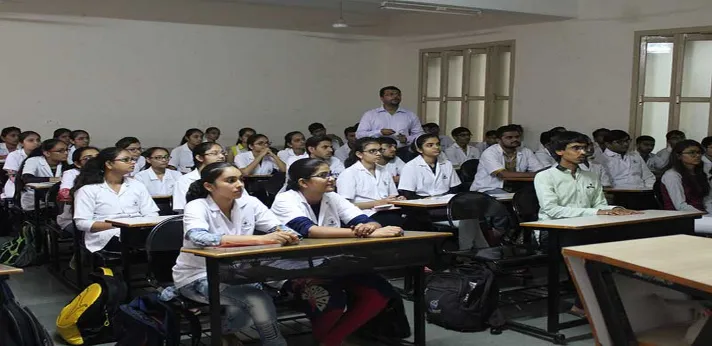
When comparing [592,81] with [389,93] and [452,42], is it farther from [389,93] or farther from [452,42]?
[389,93]

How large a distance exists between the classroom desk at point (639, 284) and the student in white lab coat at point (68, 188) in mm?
3619

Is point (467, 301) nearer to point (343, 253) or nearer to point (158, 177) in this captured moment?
point (343, 253)

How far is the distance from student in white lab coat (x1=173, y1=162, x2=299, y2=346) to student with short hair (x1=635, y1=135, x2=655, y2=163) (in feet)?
18.4

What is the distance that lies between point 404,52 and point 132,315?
8164 mm

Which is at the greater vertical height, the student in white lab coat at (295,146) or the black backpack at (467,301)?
the student in white lab coat at (295,146)

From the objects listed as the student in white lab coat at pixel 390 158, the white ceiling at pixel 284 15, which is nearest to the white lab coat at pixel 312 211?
the student in white lab coat at pixel 390 158

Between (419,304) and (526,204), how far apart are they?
1.33 metres

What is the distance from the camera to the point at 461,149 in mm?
9094

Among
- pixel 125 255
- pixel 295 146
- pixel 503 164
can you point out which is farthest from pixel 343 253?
pixel 295 146

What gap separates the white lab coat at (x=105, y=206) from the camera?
4438 millimetres

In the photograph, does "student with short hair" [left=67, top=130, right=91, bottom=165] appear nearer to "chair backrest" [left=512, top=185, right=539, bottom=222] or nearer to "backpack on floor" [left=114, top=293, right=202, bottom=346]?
"backpack on floor" [left=114, top=293, right=202, bottom=346]

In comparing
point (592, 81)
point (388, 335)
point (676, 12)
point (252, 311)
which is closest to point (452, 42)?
point (592, 81)

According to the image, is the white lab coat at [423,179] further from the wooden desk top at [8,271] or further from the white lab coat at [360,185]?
the wooden desk top at [8,271]

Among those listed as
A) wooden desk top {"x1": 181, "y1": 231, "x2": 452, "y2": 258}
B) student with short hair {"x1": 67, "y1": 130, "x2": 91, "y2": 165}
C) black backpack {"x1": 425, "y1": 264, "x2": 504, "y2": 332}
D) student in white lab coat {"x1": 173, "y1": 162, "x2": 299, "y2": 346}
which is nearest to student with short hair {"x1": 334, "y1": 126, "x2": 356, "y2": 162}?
student with short hair {"x1": 67, "y1": 130, "x2": 91, "y2": 165}
